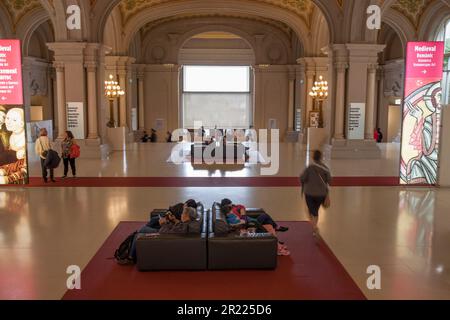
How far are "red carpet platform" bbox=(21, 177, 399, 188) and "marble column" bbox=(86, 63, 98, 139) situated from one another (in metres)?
4.30

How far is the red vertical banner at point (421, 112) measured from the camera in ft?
36.1

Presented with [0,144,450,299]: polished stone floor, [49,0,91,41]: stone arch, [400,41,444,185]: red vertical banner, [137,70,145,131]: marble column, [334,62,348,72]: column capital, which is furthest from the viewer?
[137,70,145,131]: marble column

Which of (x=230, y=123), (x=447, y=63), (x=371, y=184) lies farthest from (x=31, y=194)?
(x=230, y=123)

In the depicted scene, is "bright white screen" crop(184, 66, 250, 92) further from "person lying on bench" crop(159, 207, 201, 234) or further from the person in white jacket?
"person lying on bench" crop(159, 207, 201, 234)

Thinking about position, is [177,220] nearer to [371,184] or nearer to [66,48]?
[371,184]

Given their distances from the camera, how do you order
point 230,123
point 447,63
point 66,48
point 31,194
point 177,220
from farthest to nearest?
point 230,123 → point 447,63 → point 66,48 → point 31,194 → point 177,220

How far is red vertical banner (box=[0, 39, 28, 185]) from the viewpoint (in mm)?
10859

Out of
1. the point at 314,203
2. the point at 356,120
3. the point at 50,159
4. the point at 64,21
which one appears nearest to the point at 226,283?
the point at 314,203

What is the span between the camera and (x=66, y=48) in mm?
16188

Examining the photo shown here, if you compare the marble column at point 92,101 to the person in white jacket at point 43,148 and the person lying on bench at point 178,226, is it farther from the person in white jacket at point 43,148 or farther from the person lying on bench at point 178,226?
the person lying on bench at point 178,226

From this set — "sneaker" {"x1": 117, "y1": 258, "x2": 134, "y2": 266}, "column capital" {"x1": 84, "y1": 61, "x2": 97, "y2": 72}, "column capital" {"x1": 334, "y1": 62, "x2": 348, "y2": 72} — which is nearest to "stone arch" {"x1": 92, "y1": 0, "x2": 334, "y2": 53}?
"column capital" {"x1": 334, "y1": 62, "x2": 348, "y2": 72}

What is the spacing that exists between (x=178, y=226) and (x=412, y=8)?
17902 millimetres

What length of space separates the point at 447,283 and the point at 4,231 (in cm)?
677
